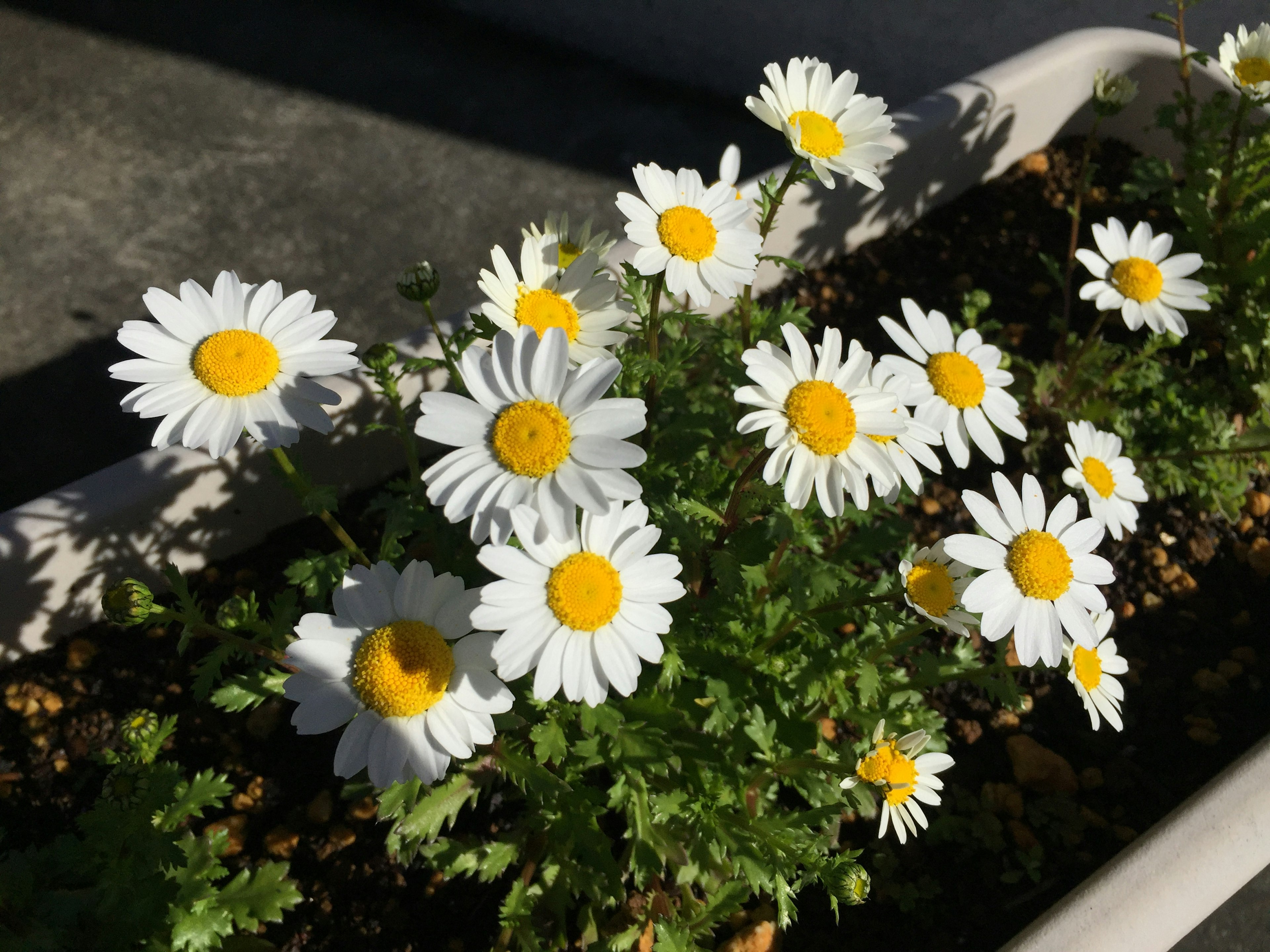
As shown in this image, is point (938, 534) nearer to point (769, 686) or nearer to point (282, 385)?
point (769, 686)

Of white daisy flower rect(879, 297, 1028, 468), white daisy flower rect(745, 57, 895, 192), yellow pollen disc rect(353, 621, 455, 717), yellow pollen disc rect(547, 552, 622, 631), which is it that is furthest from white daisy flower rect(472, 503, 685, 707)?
white daisy flower rect(745, 57, 895, 192)

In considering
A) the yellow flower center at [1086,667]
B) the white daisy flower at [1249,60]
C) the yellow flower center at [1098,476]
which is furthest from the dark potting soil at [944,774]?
the white daisy flower at [1249,60]

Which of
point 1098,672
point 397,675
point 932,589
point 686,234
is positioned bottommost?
point 397,675

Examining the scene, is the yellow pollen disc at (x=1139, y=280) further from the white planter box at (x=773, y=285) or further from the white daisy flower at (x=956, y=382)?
the white planter box at (x=773, y=285)

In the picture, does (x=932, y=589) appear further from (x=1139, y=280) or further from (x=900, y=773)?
(x=1139, y=280)

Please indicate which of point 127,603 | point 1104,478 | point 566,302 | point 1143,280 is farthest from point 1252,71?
point 127,603
